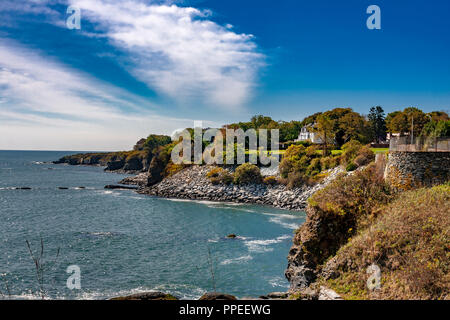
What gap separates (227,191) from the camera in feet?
175

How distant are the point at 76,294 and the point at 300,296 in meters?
12.5

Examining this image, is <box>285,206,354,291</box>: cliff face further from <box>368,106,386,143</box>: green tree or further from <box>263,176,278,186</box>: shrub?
<box>368,106,386,143</box>: green tree

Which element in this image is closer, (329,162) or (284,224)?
(284,224)

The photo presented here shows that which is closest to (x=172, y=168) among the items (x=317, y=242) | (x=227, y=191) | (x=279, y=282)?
(x=227, y=191)

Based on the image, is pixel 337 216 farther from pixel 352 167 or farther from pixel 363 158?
pixel 363 158

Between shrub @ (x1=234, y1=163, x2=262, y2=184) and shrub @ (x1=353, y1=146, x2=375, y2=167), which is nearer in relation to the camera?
shrub @ (x1=353, y1=146, x2=375, y2=167)

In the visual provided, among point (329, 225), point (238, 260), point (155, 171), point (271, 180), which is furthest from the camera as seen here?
point (155, 171)

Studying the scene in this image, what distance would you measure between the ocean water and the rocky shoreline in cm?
400

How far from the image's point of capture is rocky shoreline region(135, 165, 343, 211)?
150 feet

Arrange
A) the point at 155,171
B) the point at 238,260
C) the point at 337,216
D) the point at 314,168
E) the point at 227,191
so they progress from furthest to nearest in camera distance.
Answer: the point at 155,171
the point at 227,191
the point at 314,168
the point at 238,260
the point at 337,216

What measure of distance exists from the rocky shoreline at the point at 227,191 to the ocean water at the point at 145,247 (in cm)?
400

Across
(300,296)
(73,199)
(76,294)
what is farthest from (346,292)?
(73,199)

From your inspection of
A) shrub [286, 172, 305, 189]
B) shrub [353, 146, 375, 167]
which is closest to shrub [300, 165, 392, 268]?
shrub [353, 146, 375, 167]

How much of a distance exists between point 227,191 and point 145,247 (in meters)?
28.3
